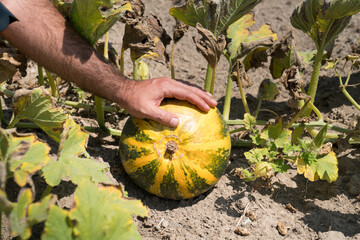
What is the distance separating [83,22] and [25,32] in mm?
349

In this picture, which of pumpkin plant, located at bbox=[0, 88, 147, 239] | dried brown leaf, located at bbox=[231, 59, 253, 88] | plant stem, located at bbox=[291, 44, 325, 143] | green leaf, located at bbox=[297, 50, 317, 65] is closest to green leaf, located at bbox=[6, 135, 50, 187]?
pumpkin plant, located at bbox=[0, 88, 147, 239]

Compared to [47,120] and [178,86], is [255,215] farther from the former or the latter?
[47,120]

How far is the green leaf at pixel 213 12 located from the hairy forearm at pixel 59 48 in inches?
25.8

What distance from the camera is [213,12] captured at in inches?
108

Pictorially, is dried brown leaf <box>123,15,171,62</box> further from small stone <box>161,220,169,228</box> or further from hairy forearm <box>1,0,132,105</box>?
small stone <box>161,220,169,228</box>

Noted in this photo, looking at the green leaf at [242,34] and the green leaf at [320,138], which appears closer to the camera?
the green leaf at [320,138]

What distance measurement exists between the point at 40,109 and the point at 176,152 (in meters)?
0.81

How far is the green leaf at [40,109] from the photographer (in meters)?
2.16

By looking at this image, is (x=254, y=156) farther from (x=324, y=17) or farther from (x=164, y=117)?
(x=324, y=17)

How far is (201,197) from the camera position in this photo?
2717 millimetres

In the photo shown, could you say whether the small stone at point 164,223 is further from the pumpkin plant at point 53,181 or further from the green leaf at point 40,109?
the green leaf at point 40,109

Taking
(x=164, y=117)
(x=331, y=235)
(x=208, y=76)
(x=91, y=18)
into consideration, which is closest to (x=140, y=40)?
(x=91, y=18)

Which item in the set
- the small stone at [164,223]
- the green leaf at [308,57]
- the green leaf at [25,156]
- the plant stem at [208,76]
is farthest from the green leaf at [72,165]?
the green leaf at [308,57]

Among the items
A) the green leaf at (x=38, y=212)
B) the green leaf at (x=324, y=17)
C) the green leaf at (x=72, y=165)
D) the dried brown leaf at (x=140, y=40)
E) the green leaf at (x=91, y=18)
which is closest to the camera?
the green leaf at (x=38, y=212)
